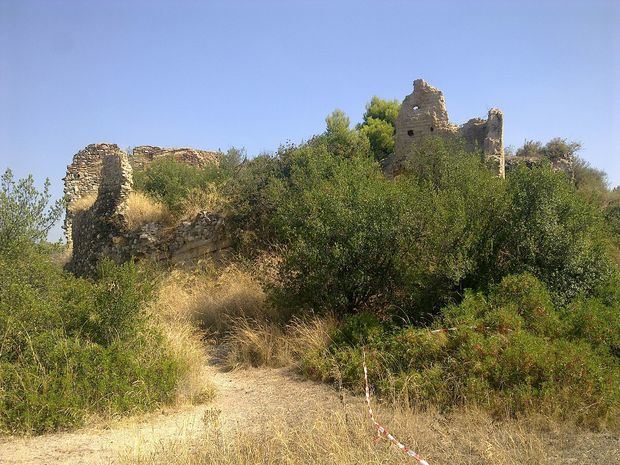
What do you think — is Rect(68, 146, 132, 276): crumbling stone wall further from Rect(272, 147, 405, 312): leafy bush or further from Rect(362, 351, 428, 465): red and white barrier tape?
Rect(362, 351, 428, 465): red and white barrier tape

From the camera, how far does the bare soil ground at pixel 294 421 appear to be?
17.3 feet

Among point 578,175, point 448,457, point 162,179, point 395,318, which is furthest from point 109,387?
point 578,175

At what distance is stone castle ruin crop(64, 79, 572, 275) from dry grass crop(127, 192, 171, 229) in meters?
0.18

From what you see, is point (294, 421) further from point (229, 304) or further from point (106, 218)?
point (106, 218)

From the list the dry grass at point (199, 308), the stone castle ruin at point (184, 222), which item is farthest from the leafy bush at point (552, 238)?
the stone castle ruin at point (184, 222)

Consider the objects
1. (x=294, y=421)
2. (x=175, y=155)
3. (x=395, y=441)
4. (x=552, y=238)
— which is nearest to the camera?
(x=395, y=441)

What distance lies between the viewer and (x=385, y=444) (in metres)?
5.39

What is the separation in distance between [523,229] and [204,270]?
8488 mm

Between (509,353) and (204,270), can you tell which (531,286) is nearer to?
(509,353)

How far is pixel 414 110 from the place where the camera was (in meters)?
18.7

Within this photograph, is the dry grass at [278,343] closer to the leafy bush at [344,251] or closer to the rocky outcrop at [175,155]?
the leafy bush at [344,251]

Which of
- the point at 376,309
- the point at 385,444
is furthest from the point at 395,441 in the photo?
the point at 376,309

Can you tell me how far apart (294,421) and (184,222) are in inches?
403

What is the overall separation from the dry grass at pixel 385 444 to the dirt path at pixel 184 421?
0.37m
